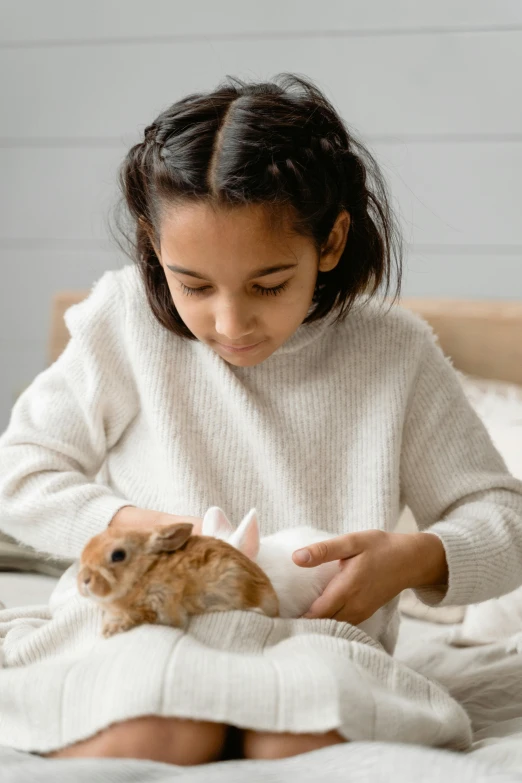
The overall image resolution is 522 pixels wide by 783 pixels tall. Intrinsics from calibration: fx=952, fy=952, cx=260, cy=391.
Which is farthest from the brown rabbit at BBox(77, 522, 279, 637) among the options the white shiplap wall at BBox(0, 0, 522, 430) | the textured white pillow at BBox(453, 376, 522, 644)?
the white shiplap wall at BBox(0, 0, 522, 430)

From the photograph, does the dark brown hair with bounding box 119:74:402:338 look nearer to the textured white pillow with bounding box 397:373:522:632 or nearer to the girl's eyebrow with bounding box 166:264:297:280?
the girl's eyebrow with bounding box 166:264:297:280

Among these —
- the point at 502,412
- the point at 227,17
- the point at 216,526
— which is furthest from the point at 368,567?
the point at 227,17

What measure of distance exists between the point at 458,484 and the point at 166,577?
53 cm

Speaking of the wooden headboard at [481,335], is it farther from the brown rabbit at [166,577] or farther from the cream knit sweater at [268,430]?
the brown rabbit at [166,577]

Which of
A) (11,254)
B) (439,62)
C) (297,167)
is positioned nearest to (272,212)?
(297,167)

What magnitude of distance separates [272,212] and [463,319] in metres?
1.11

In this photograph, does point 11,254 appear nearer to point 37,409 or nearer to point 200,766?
point 37,409

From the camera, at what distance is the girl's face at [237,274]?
1.00 meters

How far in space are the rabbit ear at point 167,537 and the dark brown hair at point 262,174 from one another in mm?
372

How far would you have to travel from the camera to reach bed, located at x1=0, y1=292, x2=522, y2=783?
2.31 ft

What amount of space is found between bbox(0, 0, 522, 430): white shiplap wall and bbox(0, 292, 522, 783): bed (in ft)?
0.79

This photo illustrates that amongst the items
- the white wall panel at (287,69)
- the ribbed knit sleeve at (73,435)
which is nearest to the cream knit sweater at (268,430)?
the ribbed knit sleeve at (73,435)

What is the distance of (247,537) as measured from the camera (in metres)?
0.87

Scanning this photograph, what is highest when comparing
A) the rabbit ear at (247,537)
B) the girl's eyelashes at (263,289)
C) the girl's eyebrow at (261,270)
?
the girl's eyebrow at (261,270)
